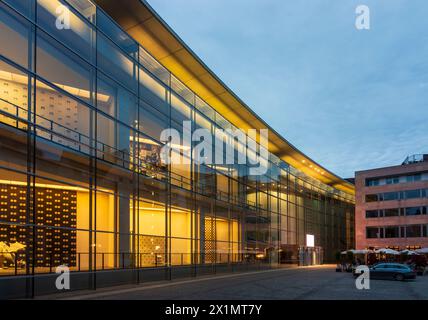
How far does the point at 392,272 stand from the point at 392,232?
41.4 m

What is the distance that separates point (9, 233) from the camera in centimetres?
2264

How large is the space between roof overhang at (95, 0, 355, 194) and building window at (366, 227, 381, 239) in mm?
31131

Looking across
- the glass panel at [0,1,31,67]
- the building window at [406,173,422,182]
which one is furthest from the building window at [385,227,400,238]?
the glass panel at [0,1,31,67]

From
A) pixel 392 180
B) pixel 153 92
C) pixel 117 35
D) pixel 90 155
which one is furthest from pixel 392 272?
pixel 392 180

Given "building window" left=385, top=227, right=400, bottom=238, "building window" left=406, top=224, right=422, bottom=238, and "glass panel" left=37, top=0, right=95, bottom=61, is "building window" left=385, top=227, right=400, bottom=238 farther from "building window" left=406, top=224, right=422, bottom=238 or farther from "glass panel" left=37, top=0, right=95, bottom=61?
"glass panel" left=37, top=0, right=95, bottom=61

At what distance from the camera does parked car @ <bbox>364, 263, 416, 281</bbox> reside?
31.4 meters

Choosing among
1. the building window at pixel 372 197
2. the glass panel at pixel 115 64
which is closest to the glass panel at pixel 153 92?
the glass panel at pixel 115 64

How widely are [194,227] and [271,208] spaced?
17265 millimetres

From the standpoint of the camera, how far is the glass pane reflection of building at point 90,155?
1998 cm

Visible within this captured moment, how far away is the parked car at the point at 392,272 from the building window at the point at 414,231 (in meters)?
38.7

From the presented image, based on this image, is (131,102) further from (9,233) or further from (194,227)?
(194,227)

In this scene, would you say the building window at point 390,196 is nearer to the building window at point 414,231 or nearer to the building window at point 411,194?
the building window at point 411,194

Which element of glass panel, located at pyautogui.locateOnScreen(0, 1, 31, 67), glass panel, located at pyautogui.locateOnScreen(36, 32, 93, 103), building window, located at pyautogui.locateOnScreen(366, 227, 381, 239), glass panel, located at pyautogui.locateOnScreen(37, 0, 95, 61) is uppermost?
glass panel, located at pyautogui.locateOnScreen(37, 0, 95, 61)

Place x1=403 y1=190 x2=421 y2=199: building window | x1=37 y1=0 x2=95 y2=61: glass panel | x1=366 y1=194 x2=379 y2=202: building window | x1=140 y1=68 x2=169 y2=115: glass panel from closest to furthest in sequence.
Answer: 1. x1=37 y1=0 x2=95 y2=61: glass panel
2. x1=140 y1=68 x2=169 y2=115: glass panel
3. x1=403 y1=190 x2=421 y2=199: building window
4. x1=366 y1=194 x2=379 y2=202: building window
